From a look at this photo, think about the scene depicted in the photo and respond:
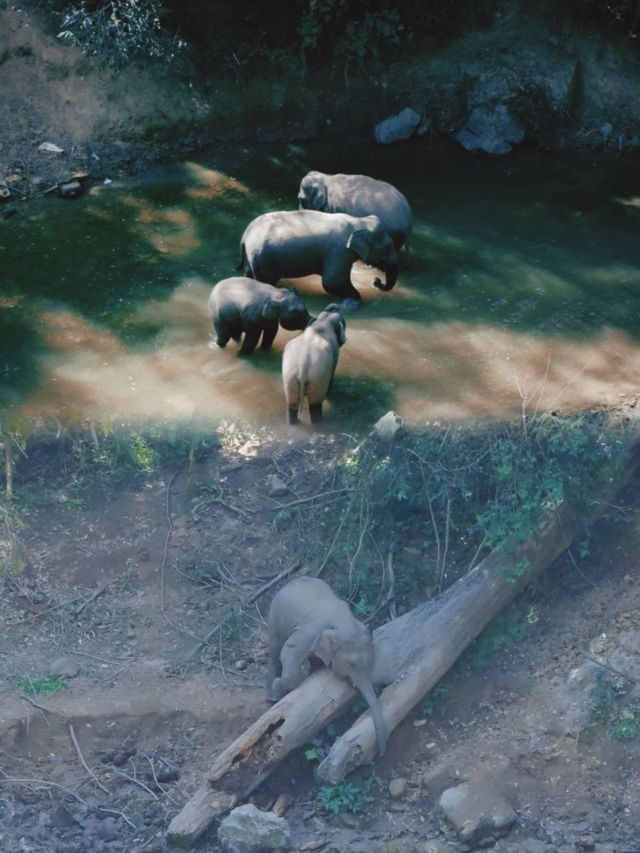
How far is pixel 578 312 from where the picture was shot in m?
11.3

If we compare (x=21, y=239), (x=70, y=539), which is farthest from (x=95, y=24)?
(x=70, y=539)

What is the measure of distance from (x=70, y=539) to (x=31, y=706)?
1628 millimetres

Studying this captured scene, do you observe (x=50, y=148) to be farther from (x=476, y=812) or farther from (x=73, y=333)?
(x=476, y=812)

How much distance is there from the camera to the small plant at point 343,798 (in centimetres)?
692

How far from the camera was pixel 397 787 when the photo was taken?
707 centimetres

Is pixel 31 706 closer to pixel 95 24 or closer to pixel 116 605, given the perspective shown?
pixel 116 605

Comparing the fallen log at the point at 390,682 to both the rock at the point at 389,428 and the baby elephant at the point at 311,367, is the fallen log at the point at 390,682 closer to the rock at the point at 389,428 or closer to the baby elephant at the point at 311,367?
the rock at the point at 389,428

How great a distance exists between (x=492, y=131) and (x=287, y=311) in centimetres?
558

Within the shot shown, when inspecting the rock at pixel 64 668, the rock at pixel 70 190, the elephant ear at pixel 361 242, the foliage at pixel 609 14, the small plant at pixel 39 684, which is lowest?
the rock at pixel 64 668

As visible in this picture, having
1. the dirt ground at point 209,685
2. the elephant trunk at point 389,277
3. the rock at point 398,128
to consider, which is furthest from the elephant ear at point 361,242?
the rock at point 398,128

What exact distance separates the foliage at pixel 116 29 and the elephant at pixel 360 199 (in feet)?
9.95

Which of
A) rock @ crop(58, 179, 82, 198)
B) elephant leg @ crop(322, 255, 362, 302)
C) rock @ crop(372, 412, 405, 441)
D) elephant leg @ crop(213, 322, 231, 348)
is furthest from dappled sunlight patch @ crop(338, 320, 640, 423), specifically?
A: rock @ crop(58, 179, 82, 198)

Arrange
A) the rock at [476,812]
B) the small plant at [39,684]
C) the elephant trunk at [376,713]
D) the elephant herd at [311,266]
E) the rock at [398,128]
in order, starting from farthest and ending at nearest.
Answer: the rock at [398,128] < the elephant herd at [311,266] < the small plant at [39,684] < the elephant trunk at [376,713] < the rock at [476,812]

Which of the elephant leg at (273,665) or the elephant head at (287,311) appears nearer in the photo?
the elephant leg at (273,665)
